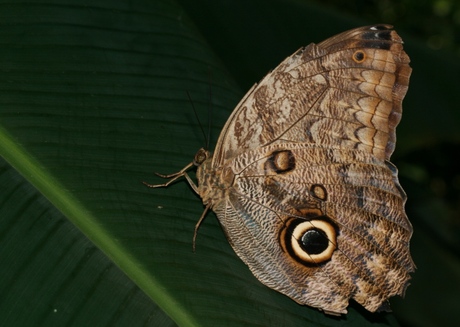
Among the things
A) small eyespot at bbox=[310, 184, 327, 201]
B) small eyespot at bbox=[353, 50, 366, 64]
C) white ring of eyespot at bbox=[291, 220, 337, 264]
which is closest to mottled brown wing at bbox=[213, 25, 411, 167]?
small eyespot at bbox=[353, 50, 366, 64]

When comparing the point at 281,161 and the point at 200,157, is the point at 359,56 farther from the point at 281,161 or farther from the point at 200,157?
the point at 200,157

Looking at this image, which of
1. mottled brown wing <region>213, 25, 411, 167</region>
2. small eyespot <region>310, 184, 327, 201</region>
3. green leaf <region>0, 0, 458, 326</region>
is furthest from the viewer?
small eyespot <region>310, 184, 327, 201</region>

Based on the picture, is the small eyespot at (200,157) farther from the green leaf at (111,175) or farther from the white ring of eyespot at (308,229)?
the white ring of eyespot at (308,229)

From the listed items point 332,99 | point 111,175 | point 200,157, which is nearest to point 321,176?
point 332,99

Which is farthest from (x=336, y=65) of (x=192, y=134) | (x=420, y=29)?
(x=420, y=29)

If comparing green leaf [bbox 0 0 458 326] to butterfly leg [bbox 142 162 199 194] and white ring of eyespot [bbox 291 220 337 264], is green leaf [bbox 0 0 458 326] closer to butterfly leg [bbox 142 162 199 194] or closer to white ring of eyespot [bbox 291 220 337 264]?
butterfly leg [bbox 142 162 199 194]

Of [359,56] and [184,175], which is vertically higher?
[359,56]

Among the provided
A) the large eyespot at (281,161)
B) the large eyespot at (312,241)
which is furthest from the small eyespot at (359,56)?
the large eyespot at (312,241)
